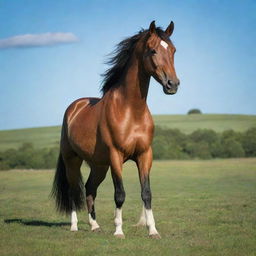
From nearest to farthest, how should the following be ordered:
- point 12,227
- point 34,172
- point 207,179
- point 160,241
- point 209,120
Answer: point 160,241 → point 12,227 → point 207,179 → point 34,172 → point 209,120

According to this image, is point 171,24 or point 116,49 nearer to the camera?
point 171,24

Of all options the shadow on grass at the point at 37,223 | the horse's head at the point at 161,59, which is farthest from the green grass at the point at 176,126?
the horse's head at the point at 161,59

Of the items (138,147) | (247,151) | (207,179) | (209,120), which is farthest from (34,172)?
(209,120)

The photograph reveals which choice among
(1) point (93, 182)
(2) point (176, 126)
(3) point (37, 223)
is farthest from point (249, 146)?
(1) point (93, 182)

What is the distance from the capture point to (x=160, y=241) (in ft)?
27.9

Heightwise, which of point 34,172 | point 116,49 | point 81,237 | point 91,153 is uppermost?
point 116,49

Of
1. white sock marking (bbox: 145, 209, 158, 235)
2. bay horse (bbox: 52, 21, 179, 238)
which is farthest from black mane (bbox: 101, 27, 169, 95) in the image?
white sock marking (bbox: 145, 209, 158, 235)

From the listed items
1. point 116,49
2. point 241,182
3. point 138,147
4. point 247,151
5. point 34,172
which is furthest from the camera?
point 247,151

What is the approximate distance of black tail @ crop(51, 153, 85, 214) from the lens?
1131 cm

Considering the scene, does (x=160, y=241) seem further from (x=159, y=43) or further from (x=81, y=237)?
(x=159, y=43)

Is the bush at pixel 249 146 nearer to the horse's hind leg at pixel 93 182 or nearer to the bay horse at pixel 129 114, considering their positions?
the horse's hind leg at pixel 93 182

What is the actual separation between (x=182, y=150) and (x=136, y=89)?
135 ft

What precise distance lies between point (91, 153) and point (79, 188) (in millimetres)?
1639

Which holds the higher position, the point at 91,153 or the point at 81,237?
the point at 91,153
